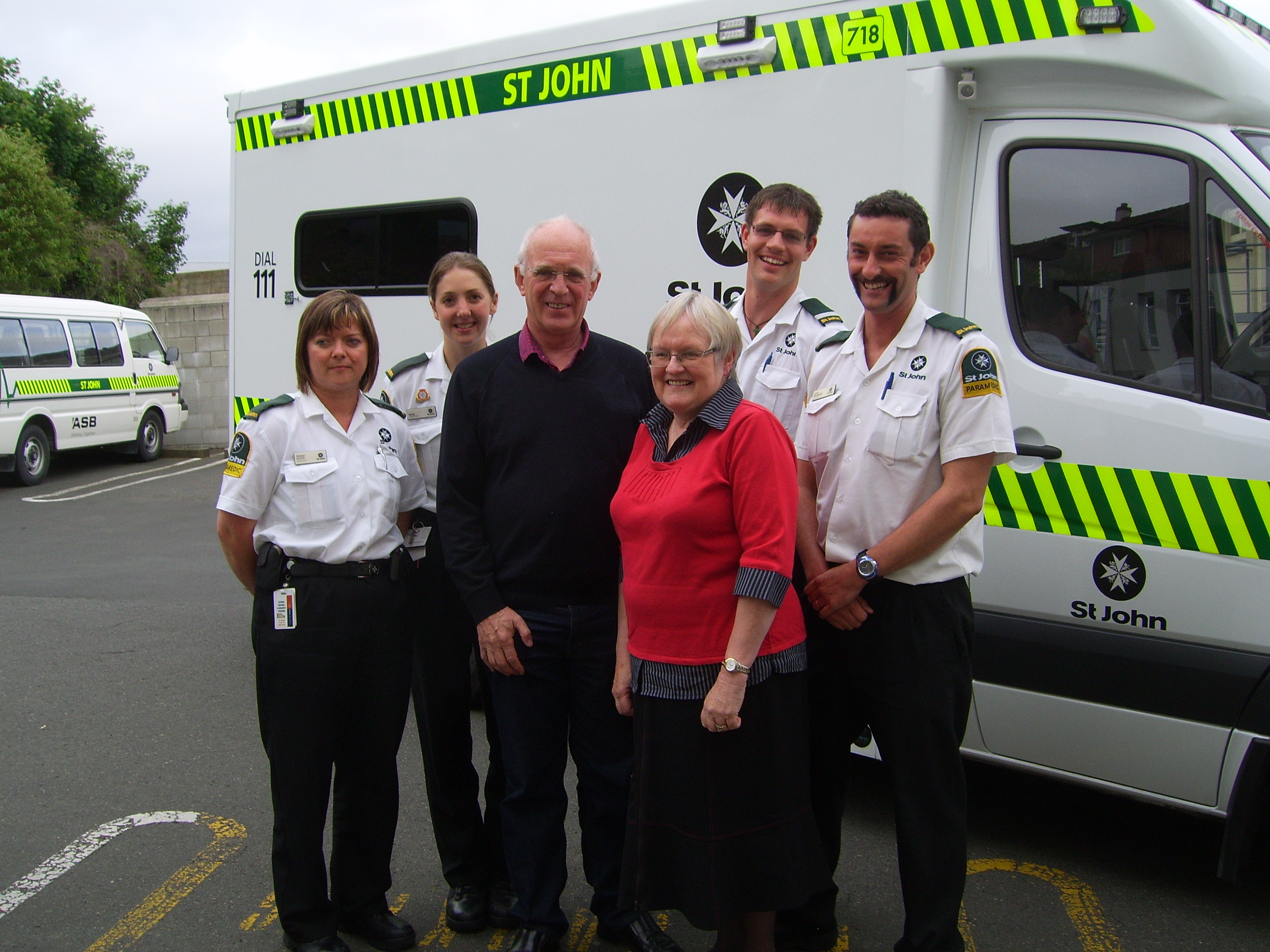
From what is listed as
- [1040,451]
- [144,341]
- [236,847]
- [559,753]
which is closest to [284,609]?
[559,753]

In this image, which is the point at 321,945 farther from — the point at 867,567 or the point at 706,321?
the point at 706,321

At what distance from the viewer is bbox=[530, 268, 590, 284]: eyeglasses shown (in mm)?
2615

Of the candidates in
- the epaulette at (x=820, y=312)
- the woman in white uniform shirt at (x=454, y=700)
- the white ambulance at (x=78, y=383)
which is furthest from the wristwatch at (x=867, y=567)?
the white ambulance at (x=78, y=383)

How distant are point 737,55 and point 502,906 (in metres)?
2.90

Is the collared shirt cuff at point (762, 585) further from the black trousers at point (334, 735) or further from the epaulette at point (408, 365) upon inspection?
the epaulette at point (408, 365)

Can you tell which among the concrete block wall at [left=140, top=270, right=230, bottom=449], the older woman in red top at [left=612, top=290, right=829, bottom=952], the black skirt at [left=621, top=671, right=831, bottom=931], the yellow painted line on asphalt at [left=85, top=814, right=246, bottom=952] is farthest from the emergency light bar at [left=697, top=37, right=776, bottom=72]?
the concrete block wall at [left=140, top=270, right=230, bottom=449]

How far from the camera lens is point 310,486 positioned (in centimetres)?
266

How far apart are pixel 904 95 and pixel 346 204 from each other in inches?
108

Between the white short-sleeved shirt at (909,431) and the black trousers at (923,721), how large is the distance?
83 millimetres

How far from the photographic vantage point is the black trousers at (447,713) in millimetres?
2992

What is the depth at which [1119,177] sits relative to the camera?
3.00 m

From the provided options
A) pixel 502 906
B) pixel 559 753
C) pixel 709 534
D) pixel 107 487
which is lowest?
pixel 107 487

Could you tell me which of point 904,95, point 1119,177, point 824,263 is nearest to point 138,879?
point 824,263

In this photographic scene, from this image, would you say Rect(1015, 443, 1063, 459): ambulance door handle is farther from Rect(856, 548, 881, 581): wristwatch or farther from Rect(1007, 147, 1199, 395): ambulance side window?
Rect(856, 548, 881, 581): wristwatch
